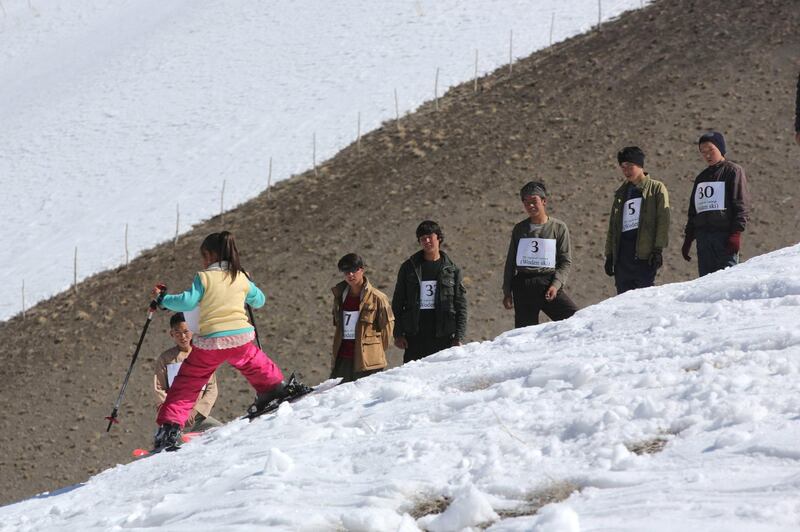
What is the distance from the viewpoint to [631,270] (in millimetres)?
9773

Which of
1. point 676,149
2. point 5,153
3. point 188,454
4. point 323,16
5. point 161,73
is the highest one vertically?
point 323,16

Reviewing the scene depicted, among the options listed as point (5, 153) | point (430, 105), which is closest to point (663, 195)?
point (430, 105)

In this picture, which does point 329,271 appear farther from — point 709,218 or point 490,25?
point 490,25

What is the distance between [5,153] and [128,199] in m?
7.68

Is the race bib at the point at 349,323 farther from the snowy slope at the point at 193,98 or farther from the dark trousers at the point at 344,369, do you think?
the snowy slope at the point at 193,98

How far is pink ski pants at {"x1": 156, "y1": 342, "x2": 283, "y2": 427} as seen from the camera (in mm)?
8109

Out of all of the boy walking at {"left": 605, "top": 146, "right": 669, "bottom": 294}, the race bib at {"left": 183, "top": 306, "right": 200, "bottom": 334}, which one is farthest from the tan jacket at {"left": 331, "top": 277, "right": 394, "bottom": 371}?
the boy walking at {"left": 605, "top": 146, "right": 669, "bottom": 294}

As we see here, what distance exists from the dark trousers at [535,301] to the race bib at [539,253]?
120mm

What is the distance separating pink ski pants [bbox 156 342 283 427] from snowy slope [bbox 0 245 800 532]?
0.70 metres

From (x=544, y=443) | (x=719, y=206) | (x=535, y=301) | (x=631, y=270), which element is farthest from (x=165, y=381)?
(x=544, y=443)

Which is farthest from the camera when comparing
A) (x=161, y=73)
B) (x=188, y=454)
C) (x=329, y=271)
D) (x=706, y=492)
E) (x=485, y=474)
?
(x=161, y=73)

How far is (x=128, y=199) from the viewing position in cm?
2748

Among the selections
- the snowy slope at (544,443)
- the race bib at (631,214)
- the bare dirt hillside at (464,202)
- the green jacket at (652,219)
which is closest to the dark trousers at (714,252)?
the green jacket at (652,219)

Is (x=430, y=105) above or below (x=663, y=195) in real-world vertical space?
above
